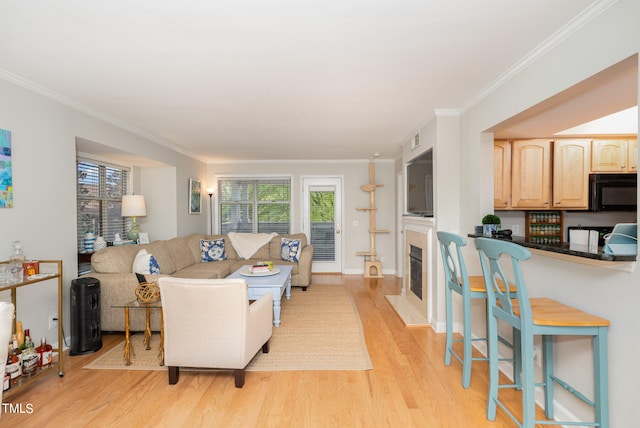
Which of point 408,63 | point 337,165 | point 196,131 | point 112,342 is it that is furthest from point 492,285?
point 337,165

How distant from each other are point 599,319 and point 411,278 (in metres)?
2.79

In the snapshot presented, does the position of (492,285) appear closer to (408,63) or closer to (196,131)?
(408,63)

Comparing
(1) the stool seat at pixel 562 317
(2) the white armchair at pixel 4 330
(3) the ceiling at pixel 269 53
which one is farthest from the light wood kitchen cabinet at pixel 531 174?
A: (2) the white armchair at pixel 4 330

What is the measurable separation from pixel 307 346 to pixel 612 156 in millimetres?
3964

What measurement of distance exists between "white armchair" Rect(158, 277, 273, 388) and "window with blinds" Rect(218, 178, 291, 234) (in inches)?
168

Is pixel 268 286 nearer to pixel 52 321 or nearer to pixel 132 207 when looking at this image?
pixel 52 321

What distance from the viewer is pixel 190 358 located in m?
2.34

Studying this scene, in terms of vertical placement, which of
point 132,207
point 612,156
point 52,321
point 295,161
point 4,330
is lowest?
point 52,321

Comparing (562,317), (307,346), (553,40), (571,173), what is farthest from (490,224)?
(307,346)

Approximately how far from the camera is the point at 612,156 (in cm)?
367

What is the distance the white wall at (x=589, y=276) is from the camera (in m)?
1.53

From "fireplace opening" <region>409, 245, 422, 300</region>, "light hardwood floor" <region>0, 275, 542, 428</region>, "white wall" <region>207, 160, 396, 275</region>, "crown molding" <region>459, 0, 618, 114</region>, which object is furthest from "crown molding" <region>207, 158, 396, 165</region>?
"light hardwood floor" <region>0, 275, 542, 428</region>

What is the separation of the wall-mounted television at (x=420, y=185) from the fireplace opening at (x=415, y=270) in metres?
0.48

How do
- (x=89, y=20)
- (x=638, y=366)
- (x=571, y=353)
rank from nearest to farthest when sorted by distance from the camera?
1. (x=638, y=366)
2. (x=89, y=20)
3. (x=571, y=353)
